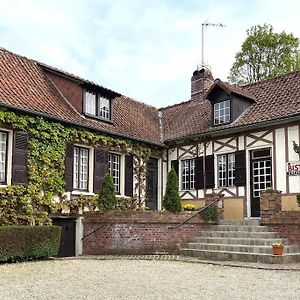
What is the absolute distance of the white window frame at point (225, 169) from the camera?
17.8 metres

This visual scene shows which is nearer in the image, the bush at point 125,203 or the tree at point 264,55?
the bush at point 125,203

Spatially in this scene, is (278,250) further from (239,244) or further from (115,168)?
(115,168)

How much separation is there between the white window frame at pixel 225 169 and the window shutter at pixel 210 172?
0.23m

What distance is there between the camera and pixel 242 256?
13.2m

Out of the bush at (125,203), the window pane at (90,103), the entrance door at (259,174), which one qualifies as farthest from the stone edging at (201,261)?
the window pane at (90,103)

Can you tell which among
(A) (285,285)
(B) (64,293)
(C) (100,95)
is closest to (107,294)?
(B) (64,293)

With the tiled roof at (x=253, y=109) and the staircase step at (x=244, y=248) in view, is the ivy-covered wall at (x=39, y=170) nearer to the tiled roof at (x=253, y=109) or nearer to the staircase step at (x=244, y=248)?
the tiled roof at (x=253, y=109)

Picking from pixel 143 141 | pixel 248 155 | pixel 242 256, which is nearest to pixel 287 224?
pixel 242 256

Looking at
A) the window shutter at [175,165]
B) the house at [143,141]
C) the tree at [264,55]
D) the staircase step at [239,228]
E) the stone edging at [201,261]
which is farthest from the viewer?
the tree at [264,55]

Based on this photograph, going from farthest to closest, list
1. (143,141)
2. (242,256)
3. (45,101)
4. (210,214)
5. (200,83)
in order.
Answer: (200,83)
(143,141)
(45,101)
(210,214)
(242,256)

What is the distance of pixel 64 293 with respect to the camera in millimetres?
8250

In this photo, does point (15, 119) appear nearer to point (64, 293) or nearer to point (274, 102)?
point (64, 293)

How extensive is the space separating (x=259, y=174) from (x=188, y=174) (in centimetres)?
339

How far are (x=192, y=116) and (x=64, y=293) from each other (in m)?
13.6
